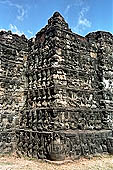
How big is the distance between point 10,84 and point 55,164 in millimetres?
4337

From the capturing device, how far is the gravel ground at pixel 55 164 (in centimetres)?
525

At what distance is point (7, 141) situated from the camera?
22.4 feet

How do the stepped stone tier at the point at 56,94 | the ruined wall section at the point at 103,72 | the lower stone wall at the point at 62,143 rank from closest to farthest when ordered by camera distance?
1. the lower stone wall at the point at 62,143
2. the stepped stone tier at the point at 56,94
3. the ruined wall section at the point at 103,72

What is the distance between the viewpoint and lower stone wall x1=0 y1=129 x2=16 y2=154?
670 centimetres

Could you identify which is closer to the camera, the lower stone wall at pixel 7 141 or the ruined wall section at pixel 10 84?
the lower stone wall at pixel 7 141

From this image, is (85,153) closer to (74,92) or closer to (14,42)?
(74,92)

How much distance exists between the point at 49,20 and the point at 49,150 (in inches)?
256

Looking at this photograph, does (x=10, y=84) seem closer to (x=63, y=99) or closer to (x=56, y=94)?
(x=56, y=94)

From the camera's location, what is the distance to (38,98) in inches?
284

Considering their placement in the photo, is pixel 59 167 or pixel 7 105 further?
pixel 7 105

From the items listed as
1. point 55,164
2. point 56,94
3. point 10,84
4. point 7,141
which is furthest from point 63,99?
point 7,141

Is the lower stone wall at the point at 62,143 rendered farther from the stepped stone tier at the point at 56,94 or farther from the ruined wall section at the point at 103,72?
the ruined wall section at the point at 103,72

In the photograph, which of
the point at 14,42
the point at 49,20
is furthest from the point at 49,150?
the point at 49,20

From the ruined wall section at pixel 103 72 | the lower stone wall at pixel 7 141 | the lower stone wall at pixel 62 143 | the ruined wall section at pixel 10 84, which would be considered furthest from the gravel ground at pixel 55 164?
the ruined wall section at pixel 103 72
